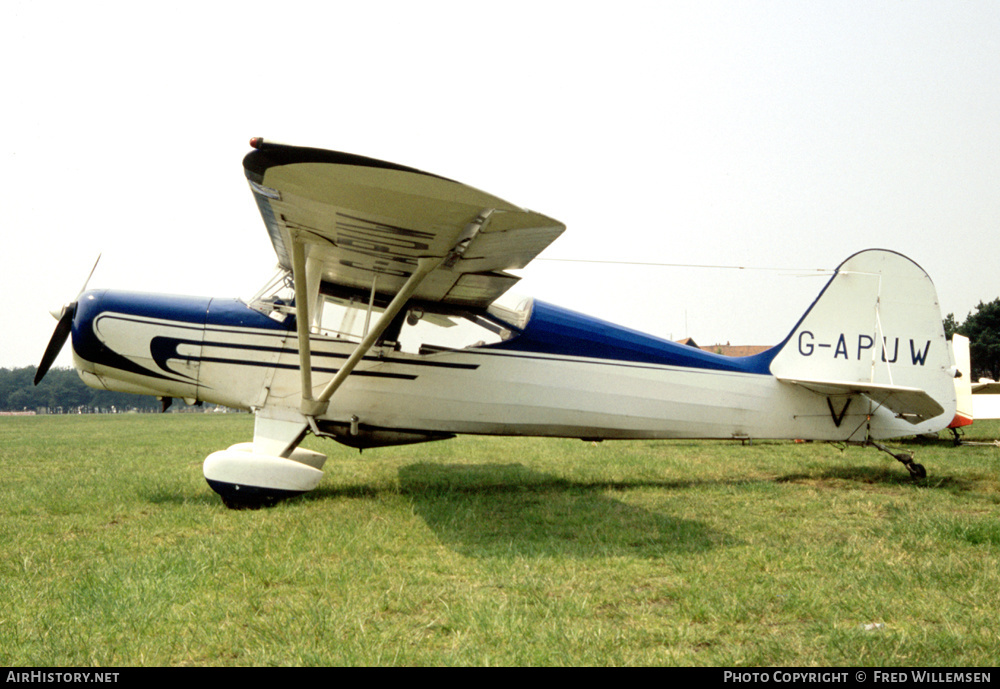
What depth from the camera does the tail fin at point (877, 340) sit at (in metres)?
7.31

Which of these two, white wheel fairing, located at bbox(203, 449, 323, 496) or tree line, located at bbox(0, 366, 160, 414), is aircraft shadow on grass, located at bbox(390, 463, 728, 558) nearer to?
white wheel fairing, located at bbox(203, 449, 323, 496)

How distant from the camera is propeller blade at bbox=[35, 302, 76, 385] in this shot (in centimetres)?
622

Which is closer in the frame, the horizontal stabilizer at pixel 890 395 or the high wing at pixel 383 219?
the high wing at pixel 383 219

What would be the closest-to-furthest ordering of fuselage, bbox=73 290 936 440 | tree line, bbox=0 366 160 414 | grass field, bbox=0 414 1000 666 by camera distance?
grass field, bbox=0 414 1000 666 < fuselage, bbox=73 290 936 440 < tree line, bbox=0 366 160 414

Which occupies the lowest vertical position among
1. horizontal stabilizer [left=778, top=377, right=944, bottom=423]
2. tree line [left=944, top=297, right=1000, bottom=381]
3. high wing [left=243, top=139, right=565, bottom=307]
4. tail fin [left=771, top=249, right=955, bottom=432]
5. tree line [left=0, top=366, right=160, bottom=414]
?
tree line [left=0, top=366, right=160, bottom=414]

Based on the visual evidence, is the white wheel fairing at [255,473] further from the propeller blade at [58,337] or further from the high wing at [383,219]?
the propeller blade at [58,337]

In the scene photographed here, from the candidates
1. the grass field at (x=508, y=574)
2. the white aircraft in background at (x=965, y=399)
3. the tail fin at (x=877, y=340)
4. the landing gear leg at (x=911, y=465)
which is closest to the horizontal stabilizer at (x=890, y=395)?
the tail fin at (x=877, y=340)

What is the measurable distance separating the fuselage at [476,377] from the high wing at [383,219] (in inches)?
35.3

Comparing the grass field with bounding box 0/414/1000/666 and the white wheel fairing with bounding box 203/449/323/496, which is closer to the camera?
the grass field with bounding box 0/414/1000/666

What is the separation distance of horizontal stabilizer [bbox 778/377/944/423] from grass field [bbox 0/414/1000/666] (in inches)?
31.7

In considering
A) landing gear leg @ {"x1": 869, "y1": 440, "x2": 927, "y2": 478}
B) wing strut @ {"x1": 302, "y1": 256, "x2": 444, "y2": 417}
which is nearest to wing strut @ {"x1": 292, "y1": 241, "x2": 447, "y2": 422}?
wing strut @ {"x1": 302, "y1": 256, "x2": 444, "y2": 417}

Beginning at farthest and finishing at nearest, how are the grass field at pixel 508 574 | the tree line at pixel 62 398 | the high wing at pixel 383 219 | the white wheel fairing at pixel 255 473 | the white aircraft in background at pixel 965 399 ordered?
the tree line at pixel 62 398
the white aircraft in background at pixel 965 399
the white wheel fairing at pixel 255 473
the high wing at pixel 383 219
the grass field at pixel 508 574

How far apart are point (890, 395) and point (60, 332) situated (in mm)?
8794

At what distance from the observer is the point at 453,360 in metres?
6.45
